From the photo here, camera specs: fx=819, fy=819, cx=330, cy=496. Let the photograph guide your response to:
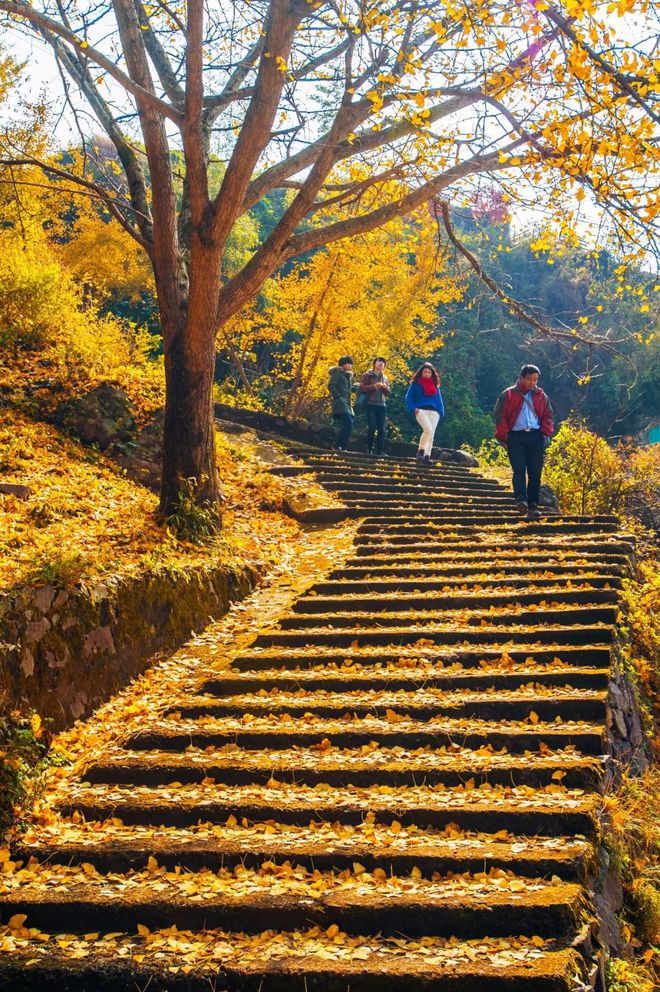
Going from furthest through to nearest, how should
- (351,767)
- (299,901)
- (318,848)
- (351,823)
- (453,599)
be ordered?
1. (453,599)
2. (351,767)
3. (351,823)
4. (318,848)
5. (299,901)

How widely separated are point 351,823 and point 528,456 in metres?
6.69

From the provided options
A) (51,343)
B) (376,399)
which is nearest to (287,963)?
(51,343)

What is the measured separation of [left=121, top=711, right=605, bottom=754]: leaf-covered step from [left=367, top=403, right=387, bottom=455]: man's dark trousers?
30.1 feet

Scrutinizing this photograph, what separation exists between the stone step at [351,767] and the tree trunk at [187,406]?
3627 mm

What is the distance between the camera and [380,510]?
35.9 feet

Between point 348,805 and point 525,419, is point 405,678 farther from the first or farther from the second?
point 525,419

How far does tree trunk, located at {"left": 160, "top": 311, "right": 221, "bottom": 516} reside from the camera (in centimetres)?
823

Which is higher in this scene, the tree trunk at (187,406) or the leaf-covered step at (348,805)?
the tree trunk at (187,406)

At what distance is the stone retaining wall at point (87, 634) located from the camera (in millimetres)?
4910

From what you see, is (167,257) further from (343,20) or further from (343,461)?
(343,461)

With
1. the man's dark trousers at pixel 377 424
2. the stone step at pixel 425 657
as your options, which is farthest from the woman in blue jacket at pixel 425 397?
the stone step at pixel 425 657

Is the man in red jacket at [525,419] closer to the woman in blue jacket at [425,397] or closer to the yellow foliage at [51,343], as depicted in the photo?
the woman in blue jacket at [425,397]

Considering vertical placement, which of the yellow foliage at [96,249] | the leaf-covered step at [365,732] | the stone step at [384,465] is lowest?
the leaf-covered step at [365,732]

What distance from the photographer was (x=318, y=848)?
3.96 m
